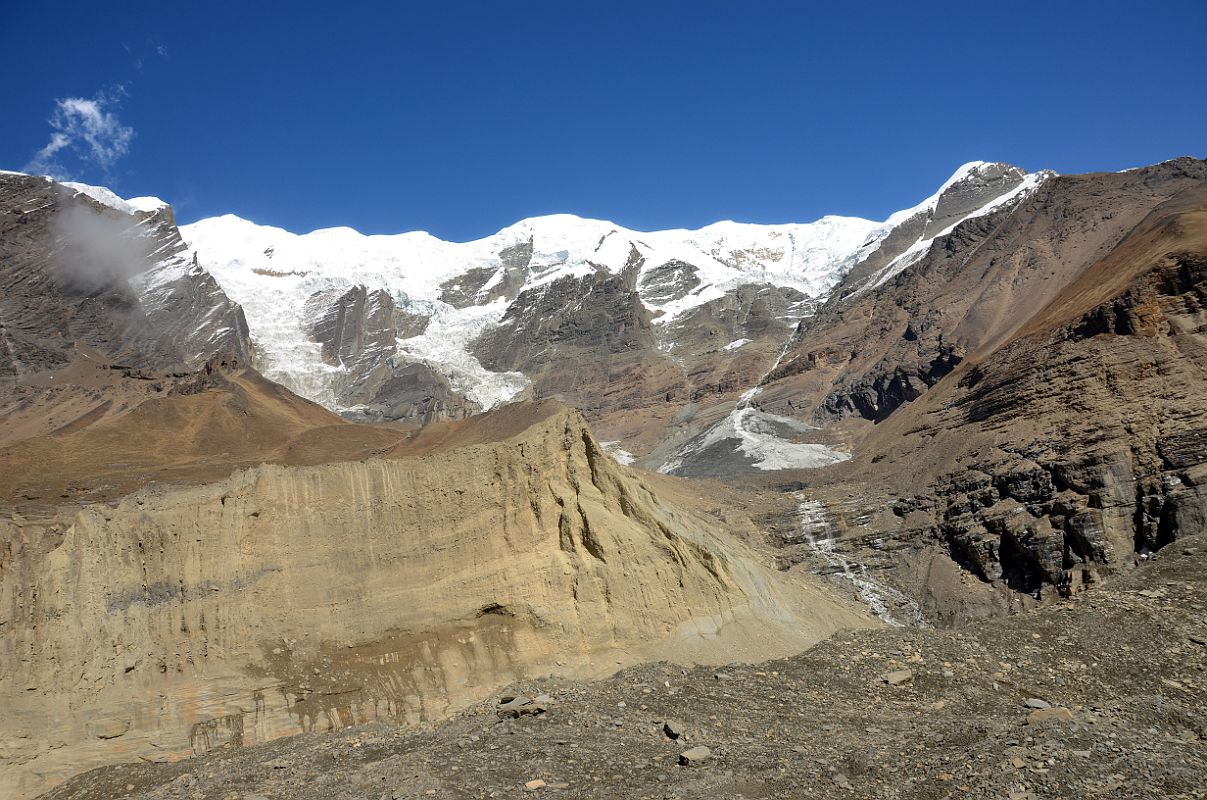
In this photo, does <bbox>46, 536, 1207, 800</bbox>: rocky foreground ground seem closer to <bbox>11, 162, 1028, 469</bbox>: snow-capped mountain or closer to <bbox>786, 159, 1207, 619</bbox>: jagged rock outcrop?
<bbox>786, 159, 1207, 619</bbox>: jagged rock outcrop

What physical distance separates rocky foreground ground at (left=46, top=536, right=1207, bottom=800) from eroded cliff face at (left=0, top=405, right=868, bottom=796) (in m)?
0.96

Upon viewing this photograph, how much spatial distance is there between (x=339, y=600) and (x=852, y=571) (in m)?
27.3

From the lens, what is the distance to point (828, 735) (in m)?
15.6

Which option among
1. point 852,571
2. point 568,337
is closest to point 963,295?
point 852,571

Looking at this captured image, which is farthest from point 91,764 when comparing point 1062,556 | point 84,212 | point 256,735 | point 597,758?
point 84,212

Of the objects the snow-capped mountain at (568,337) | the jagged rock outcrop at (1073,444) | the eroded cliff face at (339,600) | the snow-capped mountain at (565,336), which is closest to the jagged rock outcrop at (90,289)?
the snow-capped mountain at (565,336)

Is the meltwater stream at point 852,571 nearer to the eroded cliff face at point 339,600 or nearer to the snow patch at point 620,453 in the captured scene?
the eroded cliff face at point 339,600

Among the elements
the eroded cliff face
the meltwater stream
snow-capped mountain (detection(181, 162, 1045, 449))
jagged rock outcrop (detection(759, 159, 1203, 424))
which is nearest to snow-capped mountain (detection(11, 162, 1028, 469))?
snow-capped mountain (detection(181, 162, 1045, 449))

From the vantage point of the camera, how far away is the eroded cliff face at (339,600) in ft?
53.5

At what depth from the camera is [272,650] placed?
57.5 ft

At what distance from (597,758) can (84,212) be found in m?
124

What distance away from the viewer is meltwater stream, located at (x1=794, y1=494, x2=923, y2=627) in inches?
1448

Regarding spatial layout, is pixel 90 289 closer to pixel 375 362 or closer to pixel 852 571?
pixel 375 362

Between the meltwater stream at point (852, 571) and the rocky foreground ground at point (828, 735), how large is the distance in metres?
16.3
